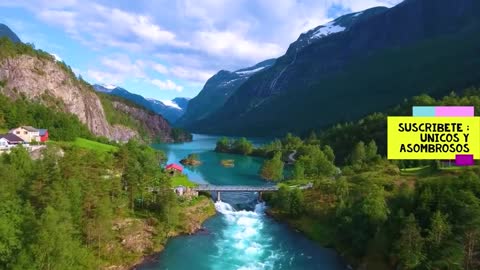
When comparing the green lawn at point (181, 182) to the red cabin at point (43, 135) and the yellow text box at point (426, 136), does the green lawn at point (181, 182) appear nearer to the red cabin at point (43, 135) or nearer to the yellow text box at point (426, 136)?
the red cabin at point (43, 135)

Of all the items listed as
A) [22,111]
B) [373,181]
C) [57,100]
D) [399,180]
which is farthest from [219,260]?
[57,100]

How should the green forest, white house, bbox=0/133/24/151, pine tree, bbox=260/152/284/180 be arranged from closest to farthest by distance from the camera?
1. the green forest
2. white house, bbox=0/133/24/151
3. pine tree, bbox=260/152/284/180

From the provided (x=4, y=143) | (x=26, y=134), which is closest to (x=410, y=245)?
(x=4, y=143)

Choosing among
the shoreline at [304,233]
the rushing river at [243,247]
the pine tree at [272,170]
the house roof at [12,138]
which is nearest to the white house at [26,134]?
the house roof at [12,138]

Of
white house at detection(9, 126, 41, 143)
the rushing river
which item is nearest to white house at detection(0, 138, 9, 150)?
white house at detection(9, 126, 41, 143)

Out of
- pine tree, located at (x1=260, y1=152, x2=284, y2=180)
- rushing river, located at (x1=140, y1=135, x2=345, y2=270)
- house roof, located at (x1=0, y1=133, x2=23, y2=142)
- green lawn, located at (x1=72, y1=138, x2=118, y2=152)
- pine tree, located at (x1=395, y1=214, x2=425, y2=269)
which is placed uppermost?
house roof, located at (x1=0, y1=133, x2=23, y2=142)

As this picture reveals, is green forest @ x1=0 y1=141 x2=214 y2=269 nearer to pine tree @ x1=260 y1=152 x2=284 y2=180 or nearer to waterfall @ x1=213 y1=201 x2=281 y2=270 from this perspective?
waterfall @ x1=213 y1=201 x2=281 y2=270

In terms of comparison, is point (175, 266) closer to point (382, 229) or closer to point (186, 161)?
point (382, 229)

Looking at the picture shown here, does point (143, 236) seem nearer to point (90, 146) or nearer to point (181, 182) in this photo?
point (181, 182)
